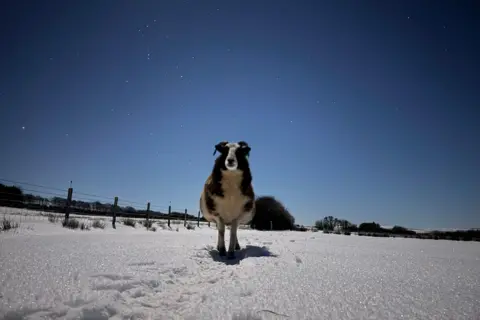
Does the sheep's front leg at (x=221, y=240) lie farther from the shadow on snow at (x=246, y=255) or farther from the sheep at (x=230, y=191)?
the shadow on snow at (x=246, y=255)

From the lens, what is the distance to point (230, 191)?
3.28 m

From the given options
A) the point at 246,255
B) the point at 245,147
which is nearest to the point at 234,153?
the point at 245,147

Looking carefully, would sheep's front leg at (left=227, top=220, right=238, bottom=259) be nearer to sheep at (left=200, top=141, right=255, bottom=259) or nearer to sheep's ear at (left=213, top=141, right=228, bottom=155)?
sheep at (left=200, top=141, right=255, bottom=259)

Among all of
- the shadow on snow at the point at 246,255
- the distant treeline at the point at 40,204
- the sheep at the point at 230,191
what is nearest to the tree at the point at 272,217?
the distant treeline at the point at 40,204

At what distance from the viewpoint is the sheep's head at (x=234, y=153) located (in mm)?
3237

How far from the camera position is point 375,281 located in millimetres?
1196

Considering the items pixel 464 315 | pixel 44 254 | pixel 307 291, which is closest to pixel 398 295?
pixel 464 315

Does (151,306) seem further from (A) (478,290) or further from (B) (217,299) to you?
(A) (478,290)

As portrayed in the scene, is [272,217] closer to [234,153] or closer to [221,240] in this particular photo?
[221,240]

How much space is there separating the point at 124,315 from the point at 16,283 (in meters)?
0.60

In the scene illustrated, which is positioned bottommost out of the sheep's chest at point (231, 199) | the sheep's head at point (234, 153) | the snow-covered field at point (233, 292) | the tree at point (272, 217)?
the tree at point (272, 217)

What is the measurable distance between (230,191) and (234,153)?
53 cm

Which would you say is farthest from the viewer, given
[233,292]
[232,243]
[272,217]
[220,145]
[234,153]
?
[272,217]

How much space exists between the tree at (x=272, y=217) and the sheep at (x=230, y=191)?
16.4 m
